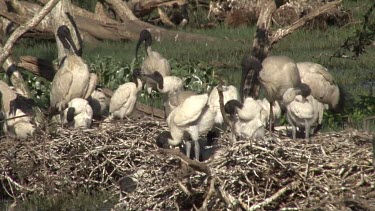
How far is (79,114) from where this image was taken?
31.4 feet

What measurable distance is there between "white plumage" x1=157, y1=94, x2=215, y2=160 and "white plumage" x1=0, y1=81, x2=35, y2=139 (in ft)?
4.60

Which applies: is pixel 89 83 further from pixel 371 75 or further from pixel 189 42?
pixel 189 42

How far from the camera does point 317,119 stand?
9.23m

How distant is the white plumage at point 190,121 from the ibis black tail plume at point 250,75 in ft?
6.04

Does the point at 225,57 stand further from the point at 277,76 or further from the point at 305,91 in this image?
the point at 305,91

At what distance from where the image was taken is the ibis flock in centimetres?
824

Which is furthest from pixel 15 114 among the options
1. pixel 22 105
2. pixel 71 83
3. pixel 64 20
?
pixel 64 20

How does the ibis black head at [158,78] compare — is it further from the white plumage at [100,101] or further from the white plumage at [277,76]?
the white plumage at [277,76]

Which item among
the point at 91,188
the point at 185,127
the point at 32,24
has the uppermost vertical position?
the point at 32,24

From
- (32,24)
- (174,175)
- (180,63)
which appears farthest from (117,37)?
(174,175)

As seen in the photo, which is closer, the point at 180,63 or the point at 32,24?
the point at 32,24

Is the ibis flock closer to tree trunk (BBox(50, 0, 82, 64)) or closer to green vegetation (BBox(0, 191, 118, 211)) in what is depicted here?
tree trunk (BBox(50, 0, 82, 64))

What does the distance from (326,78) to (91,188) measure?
2.83 metres

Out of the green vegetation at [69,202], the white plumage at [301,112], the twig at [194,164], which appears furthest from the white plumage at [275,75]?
the twig at [194,164]
